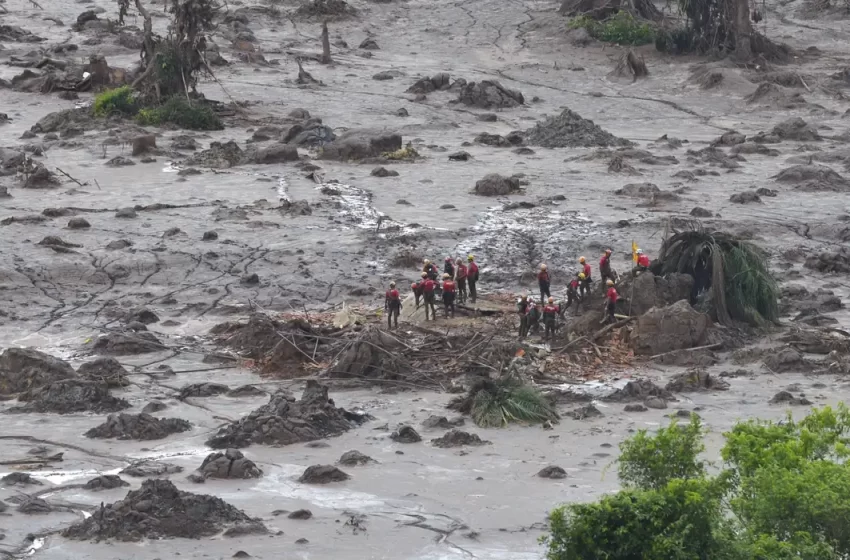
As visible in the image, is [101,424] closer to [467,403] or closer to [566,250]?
[467,403]

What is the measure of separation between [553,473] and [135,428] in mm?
4385

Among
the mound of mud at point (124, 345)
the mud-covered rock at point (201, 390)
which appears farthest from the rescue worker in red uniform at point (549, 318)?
the mound of mud at point (124, 345)

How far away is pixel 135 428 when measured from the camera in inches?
611

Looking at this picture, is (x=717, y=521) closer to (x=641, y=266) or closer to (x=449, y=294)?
(x=449, y=294)

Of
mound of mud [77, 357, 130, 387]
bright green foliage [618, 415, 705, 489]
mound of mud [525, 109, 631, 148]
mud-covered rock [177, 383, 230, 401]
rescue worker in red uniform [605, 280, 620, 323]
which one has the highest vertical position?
bright green foliage [618, 415, 705, 489]

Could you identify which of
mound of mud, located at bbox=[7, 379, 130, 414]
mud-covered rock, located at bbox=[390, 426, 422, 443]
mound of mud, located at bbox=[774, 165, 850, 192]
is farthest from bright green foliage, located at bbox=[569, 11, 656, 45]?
mud-covered rock, located at bbox=[390, 426, 422, 443]

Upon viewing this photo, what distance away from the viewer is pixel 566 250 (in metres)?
23.8

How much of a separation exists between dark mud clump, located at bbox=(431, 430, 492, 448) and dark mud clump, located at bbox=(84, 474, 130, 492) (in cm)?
319

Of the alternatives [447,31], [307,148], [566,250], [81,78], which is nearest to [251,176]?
[307,148]

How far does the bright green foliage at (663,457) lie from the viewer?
10.8 meters

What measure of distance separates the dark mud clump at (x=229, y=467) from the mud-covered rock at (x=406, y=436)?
167 centimetres

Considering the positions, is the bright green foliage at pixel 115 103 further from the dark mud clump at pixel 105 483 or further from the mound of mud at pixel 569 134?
the dark mud clump at pixel 105 483

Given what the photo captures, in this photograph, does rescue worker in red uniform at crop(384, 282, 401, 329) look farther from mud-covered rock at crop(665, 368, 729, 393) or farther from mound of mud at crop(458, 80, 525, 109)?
mound of mud at crop(458, 80, 525, 109)

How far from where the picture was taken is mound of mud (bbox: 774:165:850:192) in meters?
27.7
